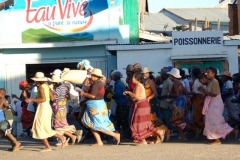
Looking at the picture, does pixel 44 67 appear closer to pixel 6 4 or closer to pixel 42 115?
pixel 6 4

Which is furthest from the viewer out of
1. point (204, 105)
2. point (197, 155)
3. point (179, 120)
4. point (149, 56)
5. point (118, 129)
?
point (149, 56)

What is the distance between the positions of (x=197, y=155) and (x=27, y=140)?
17.4ft

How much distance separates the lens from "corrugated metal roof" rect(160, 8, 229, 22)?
172 feet

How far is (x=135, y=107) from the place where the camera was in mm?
12164

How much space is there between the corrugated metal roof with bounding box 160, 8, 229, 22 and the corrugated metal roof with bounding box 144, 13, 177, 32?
3.78 ft

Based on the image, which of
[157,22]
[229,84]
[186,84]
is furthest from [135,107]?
[157,22]

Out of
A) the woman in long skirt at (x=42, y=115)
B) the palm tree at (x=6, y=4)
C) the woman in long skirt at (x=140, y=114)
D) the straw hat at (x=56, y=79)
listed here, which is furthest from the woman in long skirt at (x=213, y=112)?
the palm tree at (x=6, y=4)

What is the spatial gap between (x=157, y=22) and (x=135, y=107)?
38514 millimetres

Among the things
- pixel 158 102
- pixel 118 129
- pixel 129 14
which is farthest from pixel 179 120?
pixel 129 14

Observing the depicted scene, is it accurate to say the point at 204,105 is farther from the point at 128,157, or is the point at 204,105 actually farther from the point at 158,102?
the point at 128,157

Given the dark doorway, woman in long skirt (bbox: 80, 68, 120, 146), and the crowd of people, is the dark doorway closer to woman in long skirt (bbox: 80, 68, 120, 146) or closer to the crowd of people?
the crowd of people

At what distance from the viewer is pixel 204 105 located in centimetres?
1189

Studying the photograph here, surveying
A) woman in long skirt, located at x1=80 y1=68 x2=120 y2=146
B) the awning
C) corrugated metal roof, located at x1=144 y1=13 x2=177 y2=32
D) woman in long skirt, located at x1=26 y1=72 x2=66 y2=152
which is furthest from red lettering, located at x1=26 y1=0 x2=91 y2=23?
corrugated metal roof, located at x1=144 y1=13 x2=177 y2=32

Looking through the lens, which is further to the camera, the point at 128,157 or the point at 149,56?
the point at 149,56
